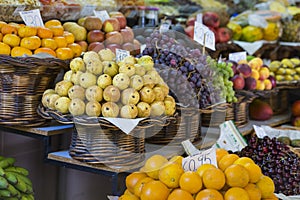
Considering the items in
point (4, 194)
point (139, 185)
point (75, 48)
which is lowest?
point (4, 194)

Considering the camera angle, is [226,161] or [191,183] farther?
[226,161]

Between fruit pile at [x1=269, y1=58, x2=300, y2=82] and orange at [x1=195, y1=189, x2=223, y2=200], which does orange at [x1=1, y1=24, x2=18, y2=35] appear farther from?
fruit pile at [x1=269, y1=58, x2=300, y2=82]

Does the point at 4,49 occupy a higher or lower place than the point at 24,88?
higher

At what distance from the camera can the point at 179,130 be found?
249 cm

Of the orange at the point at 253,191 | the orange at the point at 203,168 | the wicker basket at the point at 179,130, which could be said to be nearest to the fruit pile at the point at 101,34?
the wicker basket at the point at 179,130

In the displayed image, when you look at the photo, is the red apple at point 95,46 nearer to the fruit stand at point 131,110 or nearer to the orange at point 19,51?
the fruit stand at point 131,110

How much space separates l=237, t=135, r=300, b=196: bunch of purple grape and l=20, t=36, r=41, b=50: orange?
3.64ft

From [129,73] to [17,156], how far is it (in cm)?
115

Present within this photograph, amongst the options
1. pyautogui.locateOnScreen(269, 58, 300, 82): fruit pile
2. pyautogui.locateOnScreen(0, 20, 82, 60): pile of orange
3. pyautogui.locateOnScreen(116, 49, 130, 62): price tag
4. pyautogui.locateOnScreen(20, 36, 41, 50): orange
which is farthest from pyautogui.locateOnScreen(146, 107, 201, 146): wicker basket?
pyautogui.locateOnScreen(269, 58, 300, 82): fruit pile

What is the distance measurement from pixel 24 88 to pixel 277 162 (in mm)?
1216

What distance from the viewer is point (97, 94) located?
2.04m

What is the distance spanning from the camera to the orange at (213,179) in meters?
1.83

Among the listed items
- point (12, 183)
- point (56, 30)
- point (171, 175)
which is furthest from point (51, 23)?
point (171, 175)

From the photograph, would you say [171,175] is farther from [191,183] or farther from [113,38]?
[113,38]
